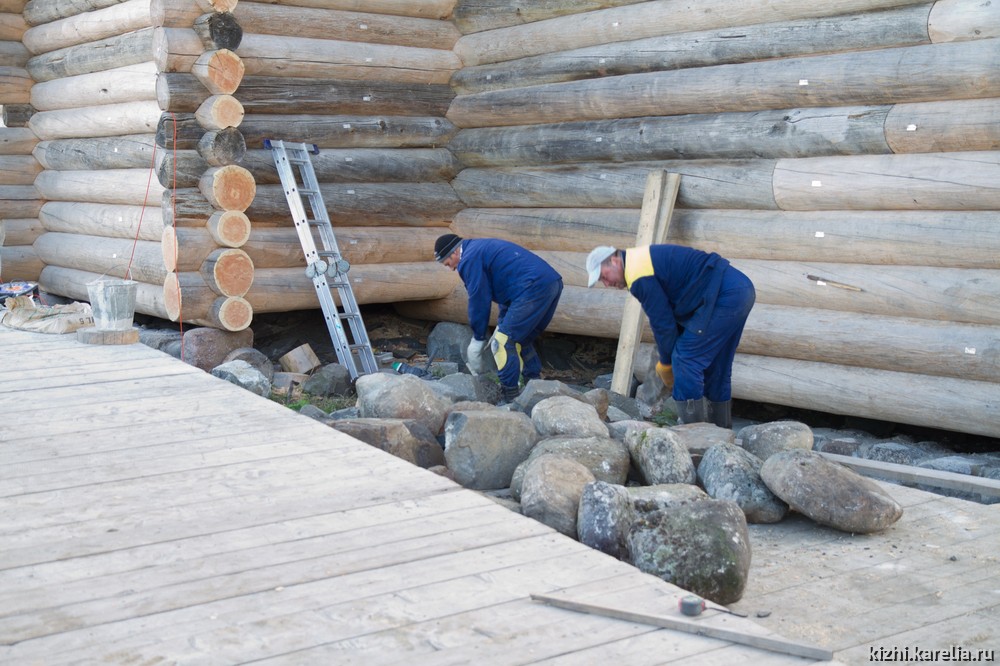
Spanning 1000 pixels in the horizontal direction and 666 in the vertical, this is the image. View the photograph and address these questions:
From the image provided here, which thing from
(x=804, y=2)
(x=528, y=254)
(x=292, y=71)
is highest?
(x=804, y=2)

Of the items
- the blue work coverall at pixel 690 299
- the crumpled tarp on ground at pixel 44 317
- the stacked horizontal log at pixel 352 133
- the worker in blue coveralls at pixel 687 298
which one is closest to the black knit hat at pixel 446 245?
the stacked horizontal log at pixel 352 133

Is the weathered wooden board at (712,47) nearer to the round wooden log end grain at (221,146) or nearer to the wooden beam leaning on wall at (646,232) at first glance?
the wooden beam leaning on wall at (646,232)

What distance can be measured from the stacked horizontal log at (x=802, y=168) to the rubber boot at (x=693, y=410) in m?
1.03

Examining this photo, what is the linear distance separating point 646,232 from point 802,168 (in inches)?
50.0

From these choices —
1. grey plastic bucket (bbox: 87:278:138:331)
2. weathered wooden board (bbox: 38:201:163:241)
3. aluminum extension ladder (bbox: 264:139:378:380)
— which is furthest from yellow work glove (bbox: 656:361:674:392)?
weathered wooden board (bbox: 38:201:163:241)

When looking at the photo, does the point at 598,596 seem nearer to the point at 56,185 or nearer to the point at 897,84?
the point at 897,84

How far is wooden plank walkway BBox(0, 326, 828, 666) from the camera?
260 cm

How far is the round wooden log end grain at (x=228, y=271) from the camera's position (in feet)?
A: 29.1

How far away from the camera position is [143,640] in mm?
2611

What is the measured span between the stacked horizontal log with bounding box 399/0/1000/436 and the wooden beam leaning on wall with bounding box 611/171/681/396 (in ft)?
0.52

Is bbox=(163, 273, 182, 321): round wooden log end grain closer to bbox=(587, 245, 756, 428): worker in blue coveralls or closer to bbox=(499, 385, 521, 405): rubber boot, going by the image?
bbox=(499, 385, 521, 405): rubber boot

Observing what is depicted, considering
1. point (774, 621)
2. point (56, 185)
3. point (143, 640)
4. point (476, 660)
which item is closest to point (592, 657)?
point (476, 660)

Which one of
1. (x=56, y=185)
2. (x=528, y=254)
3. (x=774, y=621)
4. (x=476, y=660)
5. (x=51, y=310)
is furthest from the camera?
(x=56, y=185)

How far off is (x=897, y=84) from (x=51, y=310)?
617 centimetres
